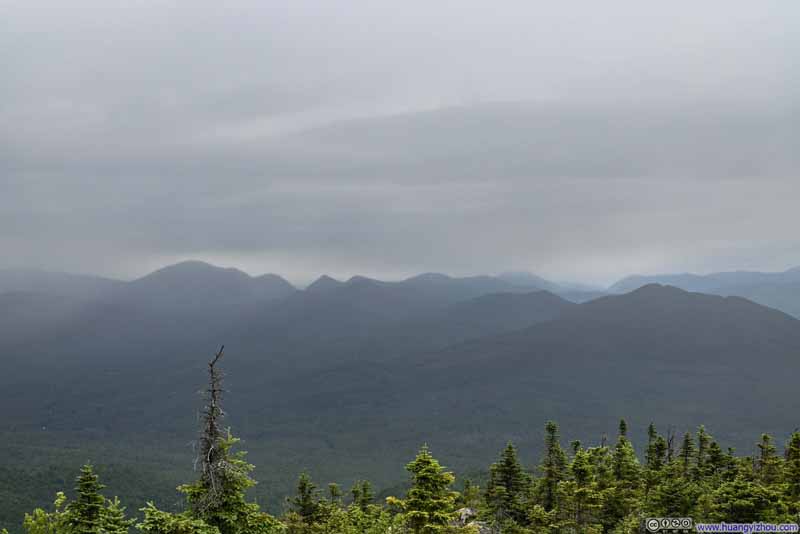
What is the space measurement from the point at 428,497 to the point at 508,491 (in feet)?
99.7

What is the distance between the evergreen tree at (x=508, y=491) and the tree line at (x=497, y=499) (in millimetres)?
113

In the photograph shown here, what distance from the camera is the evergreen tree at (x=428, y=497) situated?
27.5m

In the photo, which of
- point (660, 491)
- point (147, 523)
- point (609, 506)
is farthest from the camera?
point (609, 506)

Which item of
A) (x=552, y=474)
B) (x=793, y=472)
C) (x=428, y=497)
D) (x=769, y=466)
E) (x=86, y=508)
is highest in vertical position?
(x=86, y=508)

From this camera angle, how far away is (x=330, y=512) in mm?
60438

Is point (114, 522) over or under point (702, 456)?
over

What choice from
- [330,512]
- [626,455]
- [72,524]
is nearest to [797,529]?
[626,455]

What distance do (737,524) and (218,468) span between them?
101 feet

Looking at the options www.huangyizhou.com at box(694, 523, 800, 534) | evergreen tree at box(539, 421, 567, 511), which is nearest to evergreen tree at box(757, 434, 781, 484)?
evergreen tree at box(539, 421, 567, 511)

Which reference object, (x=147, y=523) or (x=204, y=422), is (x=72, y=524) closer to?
(x=147, y=523)

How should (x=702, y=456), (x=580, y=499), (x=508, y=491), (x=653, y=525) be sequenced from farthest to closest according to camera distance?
1. (x=702, y=456)
2. (x=508, y=491)
3. (x=580, y=499)
4. (x=653, y=525)

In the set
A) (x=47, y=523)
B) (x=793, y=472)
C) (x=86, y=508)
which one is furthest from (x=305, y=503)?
(x=793, y=472)

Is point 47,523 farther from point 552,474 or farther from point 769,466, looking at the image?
point 769,466

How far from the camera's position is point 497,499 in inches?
Answer: 2168
